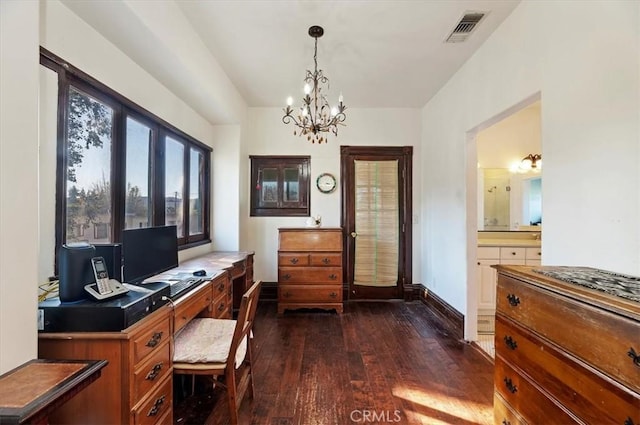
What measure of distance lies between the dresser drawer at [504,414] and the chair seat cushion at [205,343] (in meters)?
1.55

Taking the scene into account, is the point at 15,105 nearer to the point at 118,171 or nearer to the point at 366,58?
the point at 118,171

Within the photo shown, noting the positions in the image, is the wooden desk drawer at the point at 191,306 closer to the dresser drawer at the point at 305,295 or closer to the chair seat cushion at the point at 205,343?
the chair seat cushion at the point at 205,343

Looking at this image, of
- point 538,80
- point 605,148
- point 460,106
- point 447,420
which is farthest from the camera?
point 460,106

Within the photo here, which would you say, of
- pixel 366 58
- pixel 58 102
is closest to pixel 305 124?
pixel 366 58

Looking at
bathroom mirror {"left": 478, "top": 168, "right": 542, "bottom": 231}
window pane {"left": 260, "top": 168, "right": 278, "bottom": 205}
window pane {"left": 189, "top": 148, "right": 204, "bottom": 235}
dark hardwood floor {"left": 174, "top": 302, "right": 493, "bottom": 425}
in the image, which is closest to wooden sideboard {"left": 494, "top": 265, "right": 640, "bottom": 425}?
dark hardwood floor {"left": 174, "top": 302, "right": 493, "bottom": 425}

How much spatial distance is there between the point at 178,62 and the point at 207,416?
8.65 ft

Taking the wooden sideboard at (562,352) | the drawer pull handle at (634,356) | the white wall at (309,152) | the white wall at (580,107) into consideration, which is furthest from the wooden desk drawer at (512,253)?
the drawer pull handle at (634,356)

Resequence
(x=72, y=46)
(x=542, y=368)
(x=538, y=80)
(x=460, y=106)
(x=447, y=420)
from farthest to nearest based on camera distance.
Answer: (x=460, y=106), (x=538, y=80), (x=447, y=420), (x=72, y=46), (x=542, y=368)

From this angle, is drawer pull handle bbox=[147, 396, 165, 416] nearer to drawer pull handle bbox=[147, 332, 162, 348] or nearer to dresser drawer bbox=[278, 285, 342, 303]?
drawer pull handle bbox=[147, 332, 162, 348]

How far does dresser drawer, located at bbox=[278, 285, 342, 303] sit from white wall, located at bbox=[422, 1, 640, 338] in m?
2.60

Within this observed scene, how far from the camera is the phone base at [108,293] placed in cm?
138

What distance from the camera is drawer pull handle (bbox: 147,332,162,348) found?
4.88 ft

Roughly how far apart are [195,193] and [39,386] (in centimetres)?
306

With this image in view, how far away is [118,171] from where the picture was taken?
224 centimetres
